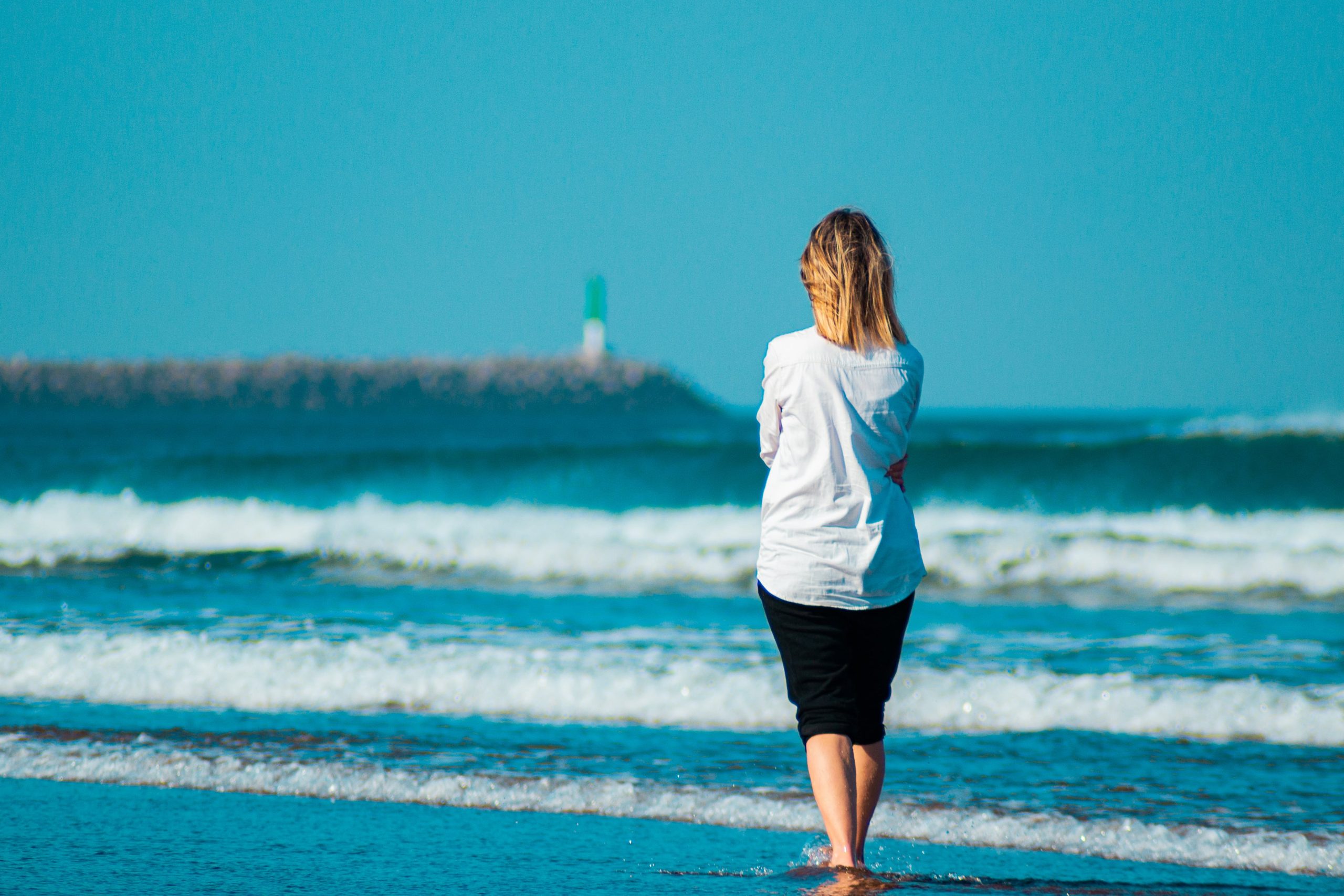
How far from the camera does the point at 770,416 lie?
8.32ft

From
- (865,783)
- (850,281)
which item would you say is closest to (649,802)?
(865,783)

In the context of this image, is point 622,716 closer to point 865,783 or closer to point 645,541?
point 865,783

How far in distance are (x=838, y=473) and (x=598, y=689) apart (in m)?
2.88

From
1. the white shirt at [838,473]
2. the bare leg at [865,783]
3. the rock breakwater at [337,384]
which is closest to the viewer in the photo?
the white shirt at [838,473]

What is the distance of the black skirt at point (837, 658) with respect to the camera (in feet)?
8.21

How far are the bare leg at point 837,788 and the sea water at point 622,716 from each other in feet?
0.37

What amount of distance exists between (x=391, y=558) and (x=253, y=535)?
2.46 metres

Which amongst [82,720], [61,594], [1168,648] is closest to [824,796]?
[82,720]

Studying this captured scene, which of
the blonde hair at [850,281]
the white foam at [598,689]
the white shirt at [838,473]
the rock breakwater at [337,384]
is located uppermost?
the rock breakwater at [337,384]

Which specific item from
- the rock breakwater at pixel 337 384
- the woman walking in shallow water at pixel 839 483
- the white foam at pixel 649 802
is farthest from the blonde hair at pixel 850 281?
the rock breakwater at pixel 337 384

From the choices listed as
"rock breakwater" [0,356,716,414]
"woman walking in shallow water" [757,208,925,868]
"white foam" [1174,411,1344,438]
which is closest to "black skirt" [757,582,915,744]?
"woman walking in shallow water" [757,208,925,868]

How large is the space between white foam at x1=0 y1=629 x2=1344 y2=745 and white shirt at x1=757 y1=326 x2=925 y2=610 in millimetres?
2392

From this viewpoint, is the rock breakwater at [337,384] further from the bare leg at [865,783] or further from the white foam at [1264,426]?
the bare leg at [865,783]

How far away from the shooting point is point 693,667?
207 inches
